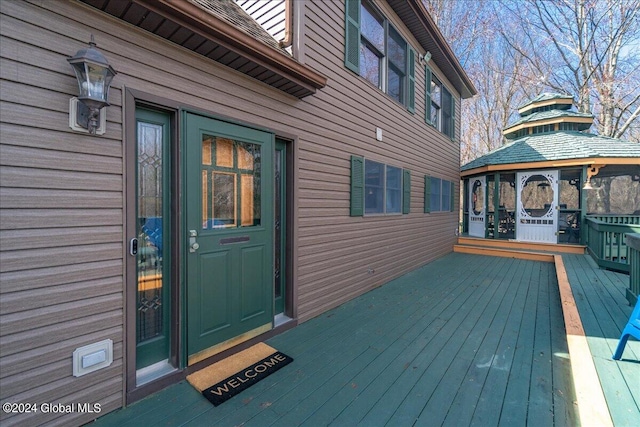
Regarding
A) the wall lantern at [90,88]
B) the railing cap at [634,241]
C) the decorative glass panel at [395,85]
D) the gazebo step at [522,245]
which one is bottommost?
the gazebo step at [522,245]

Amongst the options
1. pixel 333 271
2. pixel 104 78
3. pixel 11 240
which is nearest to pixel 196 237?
pixel 11 240

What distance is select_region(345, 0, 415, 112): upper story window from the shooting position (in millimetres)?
4141

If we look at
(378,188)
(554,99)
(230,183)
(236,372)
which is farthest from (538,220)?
(236,372)

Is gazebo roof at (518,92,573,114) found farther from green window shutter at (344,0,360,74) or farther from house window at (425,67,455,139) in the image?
green window shutter at (344,0,360,74)

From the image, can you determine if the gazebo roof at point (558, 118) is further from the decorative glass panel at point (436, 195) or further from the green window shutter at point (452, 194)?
the decorative glass panel at point (436, 195)

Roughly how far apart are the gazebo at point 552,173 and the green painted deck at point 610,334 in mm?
1452

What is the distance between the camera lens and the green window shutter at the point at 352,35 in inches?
157

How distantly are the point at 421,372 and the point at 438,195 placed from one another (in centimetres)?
621

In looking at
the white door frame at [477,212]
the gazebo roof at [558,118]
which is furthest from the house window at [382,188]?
the gazebo roof at [558,118]

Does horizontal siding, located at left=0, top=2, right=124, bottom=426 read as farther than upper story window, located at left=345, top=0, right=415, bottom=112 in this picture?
No

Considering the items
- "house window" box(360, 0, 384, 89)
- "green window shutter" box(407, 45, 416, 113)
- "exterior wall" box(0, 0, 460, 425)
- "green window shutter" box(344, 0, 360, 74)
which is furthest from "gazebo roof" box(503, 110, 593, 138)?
"exterior wall" box(0, 0, 460, 425)

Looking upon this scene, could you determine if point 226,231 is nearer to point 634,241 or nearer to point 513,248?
point 634,241

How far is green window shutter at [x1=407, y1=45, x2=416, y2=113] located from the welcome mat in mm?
5156

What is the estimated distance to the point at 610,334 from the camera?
2846 millimetres
